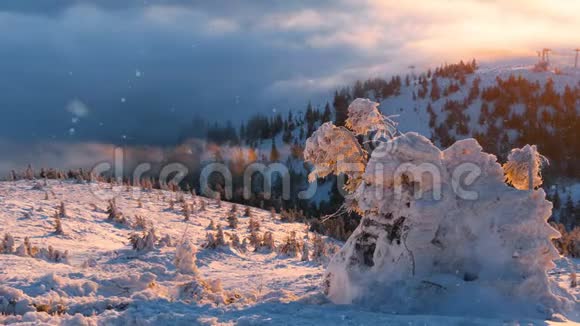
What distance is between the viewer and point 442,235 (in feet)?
28.4

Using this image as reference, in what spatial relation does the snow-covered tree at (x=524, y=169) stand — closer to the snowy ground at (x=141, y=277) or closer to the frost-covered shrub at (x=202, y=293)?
the snowy ground at (x=141, y=277)

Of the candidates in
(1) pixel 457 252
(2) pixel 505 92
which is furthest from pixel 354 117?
(2) pixel 505 92

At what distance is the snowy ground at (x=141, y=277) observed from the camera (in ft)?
24.1

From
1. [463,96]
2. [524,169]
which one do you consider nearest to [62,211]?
[524,169]

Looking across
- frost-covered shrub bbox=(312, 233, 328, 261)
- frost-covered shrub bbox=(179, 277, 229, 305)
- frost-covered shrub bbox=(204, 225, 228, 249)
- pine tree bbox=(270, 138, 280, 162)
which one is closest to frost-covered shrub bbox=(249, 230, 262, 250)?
frost-covered shrub bbox=(204, 225, 228, 249)

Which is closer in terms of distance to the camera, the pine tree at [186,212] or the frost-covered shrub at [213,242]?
the frost-covered shrub at [213,242]

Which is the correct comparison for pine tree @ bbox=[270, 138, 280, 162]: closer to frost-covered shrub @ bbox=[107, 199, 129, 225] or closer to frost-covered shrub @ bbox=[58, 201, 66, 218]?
frost-covered shrub @ bbox=[107, 199, 129, 225]

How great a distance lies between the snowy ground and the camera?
7340 mm

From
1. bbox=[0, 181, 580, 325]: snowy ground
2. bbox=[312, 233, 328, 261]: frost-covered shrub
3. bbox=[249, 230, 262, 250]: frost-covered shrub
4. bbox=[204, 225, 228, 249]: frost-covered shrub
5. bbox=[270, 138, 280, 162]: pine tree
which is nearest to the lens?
bbox=[0, 181, 580, 325]: snowy ground

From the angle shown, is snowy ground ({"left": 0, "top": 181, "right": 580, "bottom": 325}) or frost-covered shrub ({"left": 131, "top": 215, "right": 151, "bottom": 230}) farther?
frost-covered shrub ({"left": 131, "top": 215, "right": 151, "bottom": 230})

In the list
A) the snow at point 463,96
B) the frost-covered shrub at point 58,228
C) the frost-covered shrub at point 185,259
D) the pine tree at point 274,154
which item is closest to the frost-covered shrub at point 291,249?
the frost-covered shrub at point 185,259

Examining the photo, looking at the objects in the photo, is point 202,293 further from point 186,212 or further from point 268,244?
point 186,212

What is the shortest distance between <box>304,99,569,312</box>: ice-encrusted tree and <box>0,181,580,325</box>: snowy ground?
0.53m

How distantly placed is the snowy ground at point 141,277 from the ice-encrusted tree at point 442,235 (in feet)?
1.73
